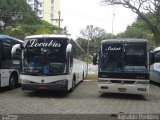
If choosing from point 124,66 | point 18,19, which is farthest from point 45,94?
point 18,19

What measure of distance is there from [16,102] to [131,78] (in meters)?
5.73

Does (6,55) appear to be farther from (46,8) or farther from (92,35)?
(46,8)

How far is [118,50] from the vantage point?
17172 millimetres

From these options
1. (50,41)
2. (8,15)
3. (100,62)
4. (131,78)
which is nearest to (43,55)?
(50,41)

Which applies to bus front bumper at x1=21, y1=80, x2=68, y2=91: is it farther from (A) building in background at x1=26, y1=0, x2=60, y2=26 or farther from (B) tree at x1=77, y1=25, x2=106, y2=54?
(A) building in background at x1=26, y1=0, x2=60, y2=26

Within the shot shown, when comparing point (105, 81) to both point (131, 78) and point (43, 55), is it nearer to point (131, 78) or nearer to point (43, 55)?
point (131, 78)

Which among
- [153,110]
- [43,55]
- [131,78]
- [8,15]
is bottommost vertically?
[153,110]

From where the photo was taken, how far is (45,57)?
1697cm

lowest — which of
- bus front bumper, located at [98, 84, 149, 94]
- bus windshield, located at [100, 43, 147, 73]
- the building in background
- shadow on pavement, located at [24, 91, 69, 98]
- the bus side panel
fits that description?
shadow on pavement, located at [24, 91, 69, 98]

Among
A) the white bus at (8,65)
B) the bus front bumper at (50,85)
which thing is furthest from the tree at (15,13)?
the bus front bumper at (50,85)

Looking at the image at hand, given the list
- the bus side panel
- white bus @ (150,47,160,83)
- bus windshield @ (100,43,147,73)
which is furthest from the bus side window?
white bus @ (150,47,160,83)

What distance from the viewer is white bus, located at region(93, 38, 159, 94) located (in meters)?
16.7

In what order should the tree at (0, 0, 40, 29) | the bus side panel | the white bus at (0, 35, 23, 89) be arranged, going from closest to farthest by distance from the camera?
the bus side panel
the white bus at (0, 35, 23, 89)
the tree at (0, 0, 40, 29)

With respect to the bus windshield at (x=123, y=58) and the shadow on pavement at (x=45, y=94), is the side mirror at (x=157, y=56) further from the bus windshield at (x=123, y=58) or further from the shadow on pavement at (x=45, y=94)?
the shadow on pavement at (x=45, y=94)
